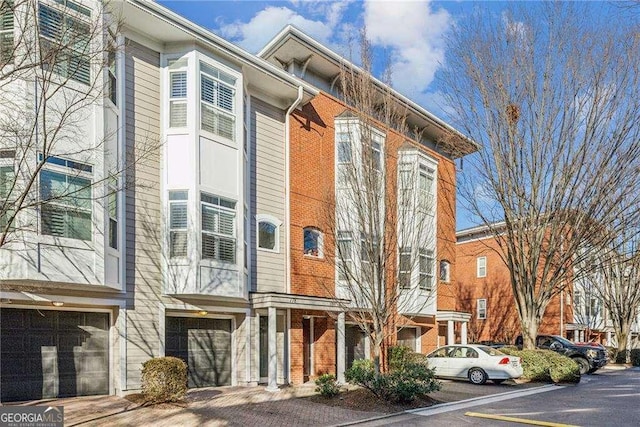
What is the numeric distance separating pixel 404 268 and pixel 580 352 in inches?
528

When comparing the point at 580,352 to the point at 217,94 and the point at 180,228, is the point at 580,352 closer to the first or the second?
the point at 180,228

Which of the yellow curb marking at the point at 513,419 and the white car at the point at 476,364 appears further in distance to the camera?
the white car at the point at 476,364

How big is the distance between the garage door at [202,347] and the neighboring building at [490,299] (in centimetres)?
2259

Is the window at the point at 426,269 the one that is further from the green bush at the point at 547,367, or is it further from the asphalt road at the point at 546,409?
the asphalt road at the point at 546,409

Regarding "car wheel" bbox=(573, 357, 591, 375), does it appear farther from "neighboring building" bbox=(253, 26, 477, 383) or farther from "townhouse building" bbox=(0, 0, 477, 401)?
"townhouse building" bbox=(0, 0, 477, 401)

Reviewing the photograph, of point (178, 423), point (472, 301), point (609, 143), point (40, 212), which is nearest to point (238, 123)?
point (40, 212)

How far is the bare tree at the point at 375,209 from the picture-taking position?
553 inches

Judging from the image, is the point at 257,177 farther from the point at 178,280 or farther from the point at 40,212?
the point at 40,212

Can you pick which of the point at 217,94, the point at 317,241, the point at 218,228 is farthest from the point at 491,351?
the point at 217,94

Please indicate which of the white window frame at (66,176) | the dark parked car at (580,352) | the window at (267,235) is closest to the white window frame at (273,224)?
the window at (267,235)

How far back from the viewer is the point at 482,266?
37.8 metres

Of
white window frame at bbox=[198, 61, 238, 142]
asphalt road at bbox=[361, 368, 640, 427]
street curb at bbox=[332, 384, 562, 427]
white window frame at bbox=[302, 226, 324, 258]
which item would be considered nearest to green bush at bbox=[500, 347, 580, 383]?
street curb at bbox=[332, 384, 562, 427]

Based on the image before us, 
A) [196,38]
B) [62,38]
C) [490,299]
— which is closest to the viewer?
[62,38]

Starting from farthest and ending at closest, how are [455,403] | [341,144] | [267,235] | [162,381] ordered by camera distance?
1. [341,144]
2. [267,235]
3. [455,403]
4. [162,381]
